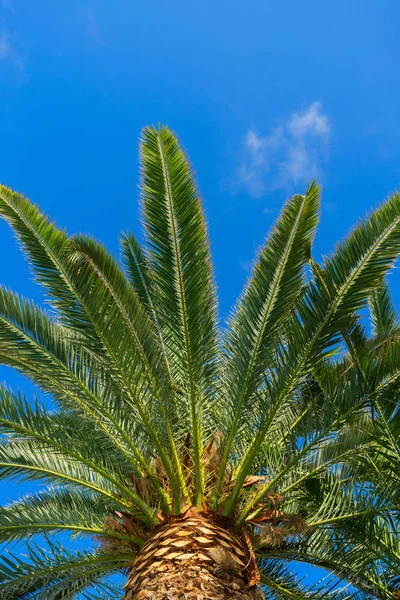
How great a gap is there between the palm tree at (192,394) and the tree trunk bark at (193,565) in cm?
5

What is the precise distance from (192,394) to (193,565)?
1.54 meters

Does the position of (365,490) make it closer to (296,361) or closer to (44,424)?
(296,361)

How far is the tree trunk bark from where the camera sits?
15.9 ft

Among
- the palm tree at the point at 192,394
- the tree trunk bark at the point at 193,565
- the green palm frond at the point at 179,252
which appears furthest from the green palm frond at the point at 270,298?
the tree trunk bark at the point at 193,565

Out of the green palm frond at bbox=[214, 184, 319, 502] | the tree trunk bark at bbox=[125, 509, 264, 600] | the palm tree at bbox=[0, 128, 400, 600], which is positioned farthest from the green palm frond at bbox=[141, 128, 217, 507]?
the tree trunk bark at bbox=[125, 509, 264, 600]

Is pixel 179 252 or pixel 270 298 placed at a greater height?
pixel 179 252

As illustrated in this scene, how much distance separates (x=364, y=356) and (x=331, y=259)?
3.25 ft

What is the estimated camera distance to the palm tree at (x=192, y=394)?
5.73m

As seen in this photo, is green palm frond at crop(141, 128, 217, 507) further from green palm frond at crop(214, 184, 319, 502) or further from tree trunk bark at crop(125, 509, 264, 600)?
tree trunk bark at crop(125, 509, 264, 600)

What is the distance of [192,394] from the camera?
5.85 metres

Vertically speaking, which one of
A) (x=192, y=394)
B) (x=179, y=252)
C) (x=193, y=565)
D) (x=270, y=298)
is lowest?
(x=193, y=565)

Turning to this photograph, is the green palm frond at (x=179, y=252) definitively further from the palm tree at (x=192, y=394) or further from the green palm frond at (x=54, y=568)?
the green palm frond at (x=54, y=568)

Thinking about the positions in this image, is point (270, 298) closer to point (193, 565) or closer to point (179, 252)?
point (179, 252)

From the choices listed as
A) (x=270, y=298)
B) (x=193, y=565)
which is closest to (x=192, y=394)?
(x=270, y=298)
